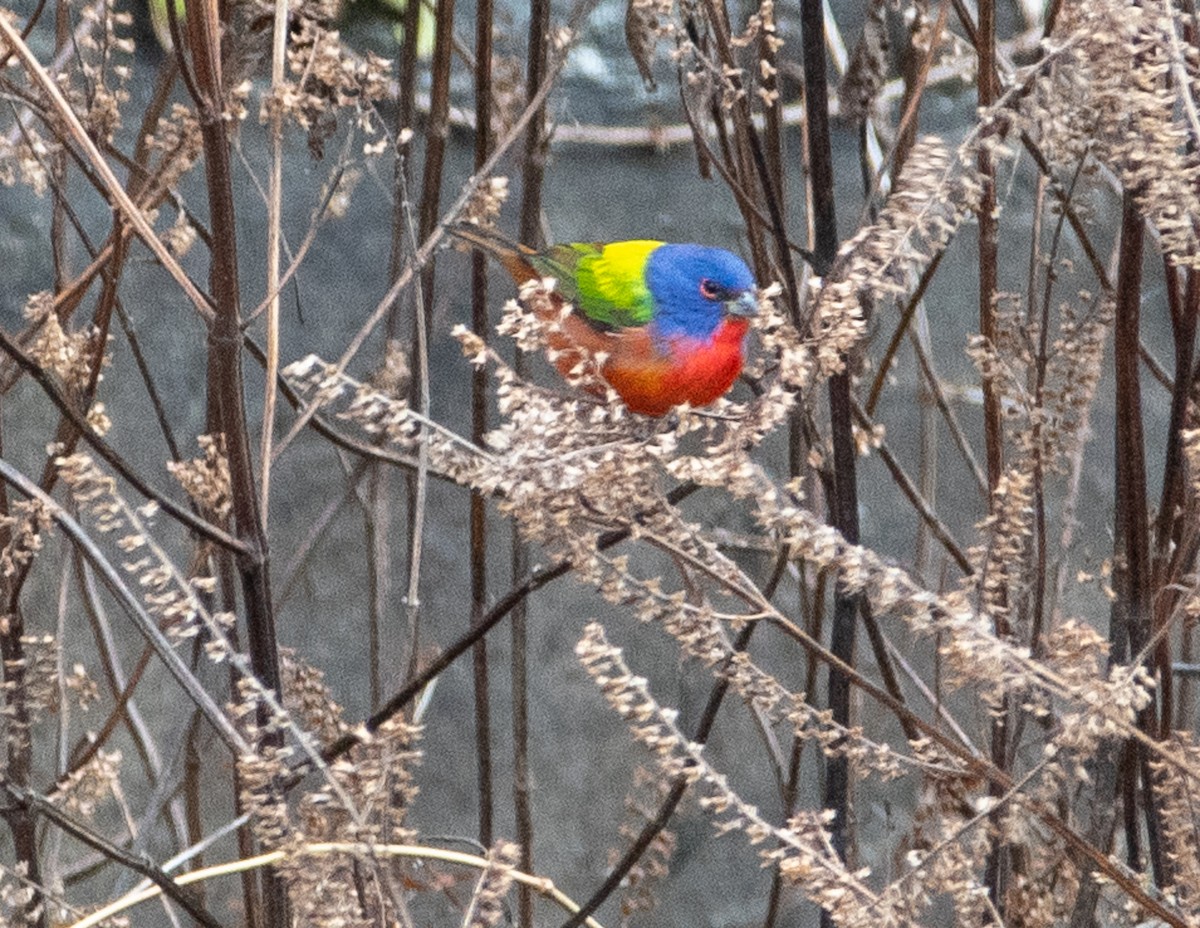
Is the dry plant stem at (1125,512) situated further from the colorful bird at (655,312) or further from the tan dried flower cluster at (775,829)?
the colorful bird at (655,312)

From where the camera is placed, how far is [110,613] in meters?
2.62

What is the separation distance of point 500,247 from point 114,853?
1.01m

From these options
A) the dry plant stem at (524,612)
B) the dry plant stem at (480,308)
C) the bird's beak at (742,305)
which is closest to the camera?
the dry plant stem at (480,308)

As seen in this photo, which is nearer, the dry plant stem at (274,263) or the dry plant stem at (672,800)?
the dry plant stem at (274,263)

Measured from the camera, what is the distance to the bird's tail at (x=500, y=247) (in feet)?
5.61

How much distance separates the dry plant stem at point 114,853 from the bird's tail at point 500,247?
737mm

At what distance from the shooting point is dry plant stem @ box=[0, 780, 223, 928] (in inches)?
43.1

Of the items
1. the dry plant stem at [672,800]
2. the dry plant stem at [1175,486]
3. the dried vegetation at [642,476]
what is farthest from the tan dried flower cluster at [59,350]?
the dry plant stem at [1175,486]

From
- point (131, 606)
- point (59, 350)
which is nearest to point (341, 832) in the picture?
point (131, 606)

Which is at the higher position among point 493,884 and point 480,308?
point 480,308

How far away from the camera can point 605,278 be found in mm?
2018

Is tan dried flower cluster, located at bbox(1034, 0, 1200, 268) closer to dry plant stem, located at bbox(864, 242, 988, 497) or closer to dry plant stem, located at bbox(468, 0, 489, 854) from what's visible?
dry plant stem, located at bbox(864, 242, 988, 497)

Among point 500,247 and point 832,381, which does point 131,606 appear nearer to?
point 832,381

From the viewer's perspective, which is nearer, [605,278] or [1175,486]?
[1175,486]
